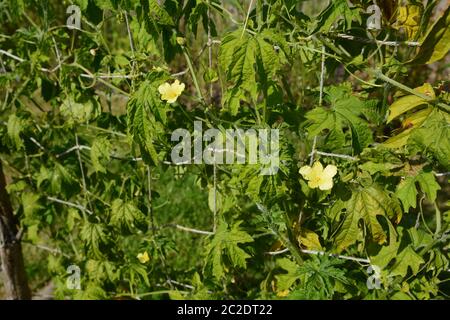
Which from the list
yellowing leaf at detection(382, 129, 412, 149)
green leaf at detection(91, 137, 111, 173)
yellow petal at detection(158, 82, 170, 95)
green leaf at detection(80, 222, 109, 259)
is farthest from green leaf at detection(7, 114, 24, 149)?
yellowing leaf at detection(382, 129, 412, 149)

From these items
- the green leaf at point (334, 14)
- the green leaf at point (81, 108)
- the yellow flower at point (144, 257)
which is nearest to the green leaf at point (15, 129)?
the green leaf at point (81, 108)

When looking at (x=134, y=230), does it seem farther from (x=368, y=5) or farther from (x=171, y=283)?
(x=368, y=5)

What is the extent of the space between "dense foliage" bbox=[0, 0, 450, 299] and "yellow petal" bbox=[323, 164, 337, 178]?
0.21 ft

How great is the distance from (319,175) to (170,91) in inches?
21.5

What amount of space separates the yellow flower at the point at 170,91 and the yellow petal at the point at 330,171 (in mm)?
525

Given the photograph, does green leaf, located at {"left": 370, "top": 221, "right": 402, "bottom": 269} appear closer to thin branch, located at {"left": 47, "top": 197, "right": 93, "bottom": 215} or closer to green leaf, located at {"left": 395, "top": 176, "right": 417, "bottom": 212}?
green leaf, located at {"left": 395, "top": 176, "right": 417, "bottom": 212}

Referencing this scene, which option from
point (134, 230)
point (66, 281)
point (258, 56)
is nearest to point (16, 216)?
point (66, 281)

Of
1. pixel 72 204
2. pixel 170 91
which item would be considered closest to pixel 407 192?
pixel 170 91

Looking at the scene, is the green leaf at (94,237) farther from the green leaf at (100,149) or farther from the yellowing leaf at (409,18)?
the yellowing leaf at (409,18)

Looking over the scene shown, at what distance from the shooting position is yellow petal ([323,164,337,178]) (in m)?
1.71

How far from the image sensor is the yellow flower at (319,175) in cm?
170

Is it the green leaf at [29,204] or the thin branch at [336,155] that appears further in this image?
the green leaf at [29,204]

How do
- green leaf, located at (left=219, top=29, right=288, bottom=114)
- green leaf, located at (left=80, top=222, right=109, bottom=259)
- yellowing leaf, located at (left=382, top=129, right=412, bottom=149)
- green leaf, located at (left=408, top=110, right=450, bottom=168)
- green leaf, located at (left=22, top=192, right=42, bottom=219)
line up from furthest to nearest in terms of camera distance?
1. green leaf, located at (left=22, top=192, right=42, bottom=219)
2. green leaf, located at (left=80, top=222, right=109, bottom=259)
3. yellowing leaf, located at (left=382, top=129, right=412, bottom=149)
4. green leaf, located at (left=408, top=110, right=450, bottom=168)
5. green leaf, located at (left=219, top=29, right=288, bottom=114)

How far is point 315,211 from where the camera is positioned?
197 cm
